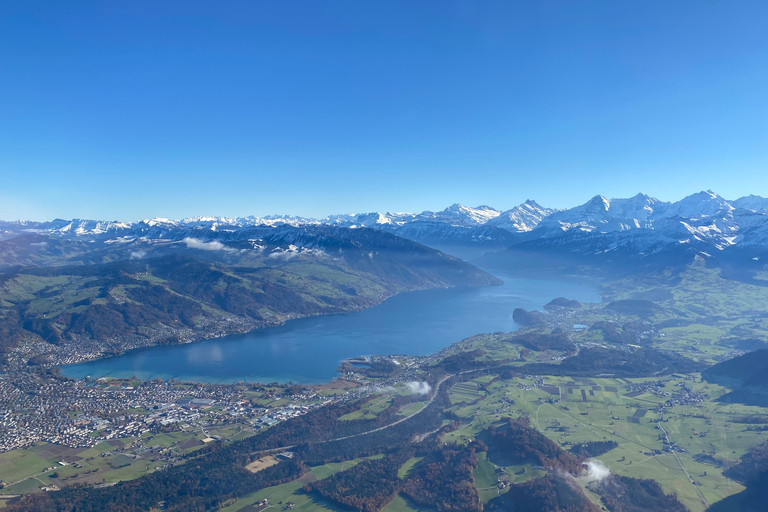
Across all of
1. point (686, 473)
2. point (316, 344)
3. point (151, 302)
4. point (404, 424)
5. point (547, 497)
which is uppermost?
point (151, 302)

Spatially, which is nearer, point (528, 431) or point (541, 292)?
point (528, 431)

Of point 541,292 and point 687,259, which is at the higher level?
point 687,259

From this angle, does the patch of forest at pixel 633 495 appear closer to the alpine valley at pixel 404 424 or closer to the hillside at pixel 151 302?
the alpine valley at pixel 404 424

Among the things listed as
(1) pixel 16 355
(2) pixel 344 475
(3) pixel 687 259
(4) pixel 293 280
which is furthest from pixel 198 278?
(3) pixel 687 259

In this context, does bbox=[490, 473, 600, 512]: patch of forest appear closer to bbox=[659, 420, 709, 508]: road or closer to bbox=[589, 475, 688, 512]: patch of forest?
bbox=[589, 475, 688, 512]: patch of forest

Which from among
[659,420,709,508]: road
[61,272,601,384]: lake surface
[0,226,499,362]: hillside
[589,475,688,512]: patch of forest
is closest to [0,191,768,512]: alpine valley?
[589,475,688,512]: patch of forest

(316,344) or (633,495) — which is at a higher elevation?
(633,495)

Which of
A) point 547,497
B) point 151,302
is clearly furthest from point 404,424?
point 151,302

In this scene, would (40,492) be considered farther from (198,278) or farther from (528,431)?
(198,278)

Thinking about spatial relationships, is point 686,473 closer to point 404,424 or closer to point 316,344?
point 404,424
